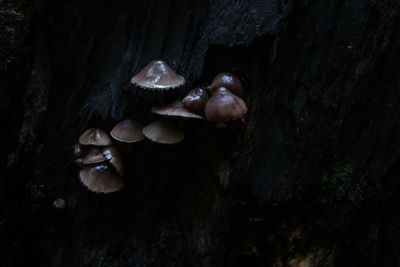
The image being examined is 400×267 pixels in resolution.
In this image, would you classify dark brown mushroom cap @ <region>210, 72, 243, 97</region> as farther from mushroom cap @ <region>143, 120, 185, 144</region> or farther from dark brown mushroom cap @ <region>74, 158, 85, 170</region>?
dark brown mushroom cap @ <region>74, 158, 85, 170</region>

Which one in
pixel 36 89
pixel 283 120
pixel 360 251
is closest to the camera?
pixel 283 120

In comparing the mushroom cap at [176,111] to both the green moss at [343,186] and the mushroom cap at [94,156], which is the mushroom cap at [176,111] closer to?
the mushroom cap at [94,156]

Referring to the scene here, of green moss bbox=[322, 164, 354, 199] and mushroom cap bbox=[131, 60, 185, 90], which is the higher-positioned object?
mushroom cap bbox=[131, 60, 185, 90]

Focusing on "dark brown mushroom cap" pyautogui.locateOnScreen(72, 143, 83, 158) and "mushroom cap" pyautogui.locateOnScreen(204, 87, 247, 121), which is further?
"dark brown mushroom cap" pyautogui.locateOnScreen(72, 143, 83, 158)

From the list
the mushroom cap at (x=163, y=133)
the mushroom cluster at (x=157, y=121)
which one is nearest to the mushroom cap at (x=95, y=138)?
the mushroom cluster at (x=157, y=121)

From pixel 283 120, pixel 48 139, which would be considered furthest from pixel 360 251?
pixel 48 139

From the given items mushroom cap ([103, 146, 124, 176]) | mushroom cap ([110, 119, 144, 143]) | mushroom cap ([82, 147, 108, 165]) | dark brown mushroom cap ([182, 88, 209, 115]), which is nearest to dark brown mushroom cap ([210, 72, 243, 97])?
dark brown mushroom cap ([182, 88, 209, 115])

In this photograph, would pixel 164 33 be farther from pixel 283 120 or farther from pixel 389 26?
pixel 389 26
